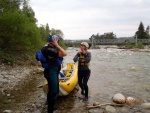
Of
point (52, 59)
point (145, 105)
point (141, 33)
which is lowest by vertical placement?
point (145, 105)

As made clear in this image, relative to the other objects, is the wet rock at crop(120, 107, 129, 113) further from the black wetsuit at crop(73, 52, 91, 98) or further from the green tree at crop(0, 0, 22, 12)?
the green tree at crop(0, 0, 22, 12)

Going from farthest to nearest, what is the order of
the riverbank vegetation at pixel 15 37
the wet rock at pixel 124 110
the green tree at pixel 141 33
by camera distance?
1. the green tree at pixel 141 33
2. the riverbank vegetation at pixel 15 37
3. the wet rock at pixel 124 110

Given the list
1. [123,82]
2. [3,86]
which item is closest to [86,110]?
[3,86]

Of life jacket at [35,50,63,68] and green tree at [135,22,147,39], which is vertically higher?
green tree at [135,22,147,39]

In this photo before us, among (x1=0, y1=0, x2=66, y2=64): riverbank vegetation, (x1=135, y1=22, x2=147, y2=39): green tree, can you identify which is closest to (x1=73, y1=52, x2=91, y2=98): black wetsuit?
(x1=0, y1=0, x2=66, y2=64): riverbank vegetation

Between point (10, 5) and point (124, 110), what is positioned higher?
point (10, 5)

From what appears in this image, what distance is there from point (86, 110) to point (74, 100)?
1100mm

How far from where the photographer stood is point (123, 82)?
12.3 m

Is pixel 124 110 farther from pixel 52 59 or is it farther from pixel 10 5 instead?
pixel 10 5

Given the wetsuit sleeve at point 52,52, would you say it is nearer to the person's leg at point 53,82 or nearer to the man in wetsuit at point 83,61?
the person's leg at point 53,82

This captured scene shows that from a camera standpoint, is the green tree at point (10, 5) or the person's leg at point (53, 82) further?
the green tree at point (10, 5)

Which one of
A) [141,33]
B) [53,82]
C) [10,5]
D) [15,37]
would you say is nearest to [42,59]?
[53,82]

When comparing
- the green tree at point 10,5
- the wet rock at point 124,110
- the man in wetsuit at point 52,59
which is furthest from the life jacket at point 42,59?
the green tree at point 10,5

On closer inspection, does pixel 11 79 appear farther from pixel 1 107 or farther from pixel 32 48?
pixel 32 48
